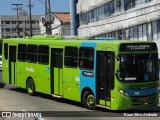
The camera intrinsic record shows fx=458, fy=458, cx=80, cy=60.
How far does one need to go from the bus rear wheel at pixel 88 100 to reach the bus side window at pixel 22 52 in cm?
614

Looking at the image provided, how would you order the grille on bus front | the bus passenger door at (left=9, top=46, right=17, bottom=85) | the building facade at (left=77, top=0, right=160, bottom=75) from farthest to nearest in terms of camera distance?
1. the building facade at (left=77, top=0, right=160, bottom=75)
2. the bus passenger door at (left=9, top=46, right=17, bottom=85)
3. the grille on bus front

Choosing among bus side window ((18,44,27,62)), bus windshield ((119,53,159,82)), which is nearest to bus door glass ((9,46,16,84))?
bus side window ((18,44,27,62))

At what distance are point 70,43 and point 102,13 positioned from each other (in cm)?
3460

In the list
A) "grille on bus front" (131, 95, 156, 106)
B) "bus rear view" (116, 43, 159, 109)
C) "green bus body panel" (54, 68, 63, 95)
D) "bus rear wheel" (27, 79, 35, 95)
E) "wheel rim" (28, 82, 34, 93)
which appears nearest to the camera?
"bus rear view" (116, 43, 159, 109)

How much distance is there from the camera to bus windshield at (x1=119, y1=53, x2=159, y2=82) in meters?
16.5

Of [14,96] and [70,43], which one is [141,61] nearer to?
[70,43]

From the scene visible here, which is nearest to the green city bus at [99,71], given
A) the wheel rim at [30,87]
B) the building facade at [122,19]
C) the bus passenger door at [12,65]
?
the wheel rim at [30,87]

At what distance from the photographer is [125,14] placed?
43.2 metres

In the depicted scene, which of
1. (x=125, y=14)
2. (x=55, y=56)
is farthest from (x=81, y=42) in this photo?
(x=125, y=14)

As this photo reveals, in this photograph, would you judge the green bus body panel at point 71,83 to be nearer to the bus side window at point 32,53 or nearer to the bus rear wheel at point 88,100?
the bus rear wheel at point 88,100

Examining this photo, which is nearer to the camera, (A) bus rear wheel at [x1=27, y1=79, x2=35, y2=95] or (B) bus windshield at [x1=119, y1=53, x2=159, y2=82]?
(B) bus windshield at [x1=119, y1=53, x2=159, y2=82]

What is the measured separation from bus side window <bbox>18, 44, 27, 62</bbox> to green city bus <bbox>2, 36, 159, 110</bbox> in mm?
1105

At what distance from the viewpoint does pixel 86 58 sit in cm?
1811

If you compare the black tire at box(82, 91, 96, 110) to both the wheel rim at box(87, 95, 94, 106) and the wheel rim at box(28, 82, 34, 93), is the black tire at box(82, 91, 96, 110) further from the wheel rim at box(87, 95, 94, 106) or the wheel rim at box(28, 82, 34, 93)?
the wheel rim at box(28, 82, 34, 93)
